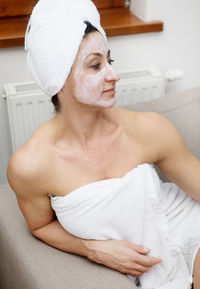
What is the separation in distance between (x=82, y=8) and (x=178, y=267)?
79 centimetres

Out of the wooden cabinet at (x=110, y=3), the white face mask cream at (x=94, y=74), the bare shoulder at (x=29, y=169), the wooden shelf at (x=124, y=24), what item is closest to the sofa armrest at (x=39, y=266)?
the bare shoulder at (x=29, y=169)

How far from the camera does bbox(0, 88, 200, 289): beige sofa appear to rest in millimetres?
1278

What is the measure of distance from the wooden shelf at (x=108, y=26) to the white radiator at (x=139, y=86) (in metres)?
0.19

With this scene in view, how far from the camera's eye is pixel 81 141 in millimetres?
1438

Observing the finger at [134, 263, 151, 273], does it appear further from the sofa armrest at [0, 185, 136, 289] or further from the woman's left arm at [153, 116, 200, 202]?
the woman's left arm at [153, 116, 200, 202]

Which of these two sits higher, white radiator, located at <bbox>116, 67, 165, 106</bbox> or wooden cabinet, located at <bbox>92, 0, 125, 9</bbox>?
wooden cabinet, located at <bbox>92, 0, 125, 9</bbox>

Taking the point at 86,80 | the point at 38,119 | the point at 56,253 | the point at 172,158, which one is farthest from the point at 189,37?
the point at 56,253

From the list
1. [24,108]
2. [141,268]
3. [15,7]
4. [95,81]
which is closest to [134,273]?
[141,268]

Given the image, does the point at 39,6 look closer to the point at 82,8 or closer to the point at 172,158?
the point at 82,8

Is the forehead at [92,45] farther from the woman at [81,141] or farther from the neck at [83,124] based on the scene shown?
the neck at [83,124]

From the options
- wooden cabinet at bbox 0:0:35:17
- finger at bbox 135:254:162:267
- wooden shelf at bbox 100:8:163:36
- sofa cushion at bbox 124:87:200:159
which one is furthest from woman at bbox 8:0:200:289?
wooden cabinet at bbox 0:0:35:17

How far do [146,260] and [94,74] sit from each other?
526 millimetres

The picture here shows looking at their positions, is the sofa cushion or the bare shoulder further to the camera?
the sofa cushion

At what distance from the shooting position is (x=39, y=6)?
1.28 m
